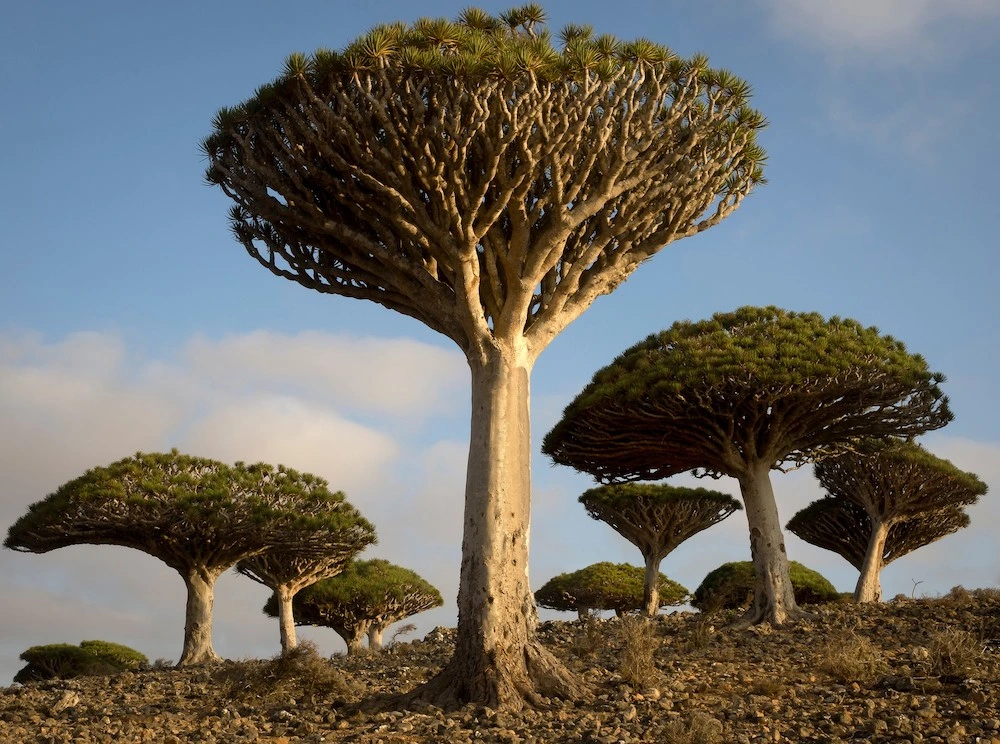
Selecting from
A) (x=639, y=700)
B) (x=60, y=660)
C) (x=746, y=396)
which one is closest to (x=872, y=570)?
(x=746, y=396)

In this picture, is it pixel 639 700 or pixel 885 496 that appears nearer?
pixel 639 700

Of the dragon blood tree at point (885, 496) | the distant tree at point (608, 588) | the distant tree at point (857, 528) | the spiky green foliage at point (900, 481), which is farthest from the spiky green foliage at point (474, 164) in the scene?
the distant tree at point (608, 588)

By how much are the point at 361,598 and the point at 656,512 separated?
11.3m

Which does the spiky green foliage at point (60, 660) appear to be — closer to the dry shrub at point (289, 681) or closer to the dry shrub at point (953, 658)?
the dry shrub at point (289, 681)

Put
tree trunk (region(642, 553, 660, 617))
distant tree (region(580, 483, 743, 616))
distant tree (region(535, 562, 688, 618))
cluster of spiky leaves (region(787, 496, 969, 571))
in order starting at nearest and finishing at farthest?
tree trunk (region(642, 553, 660, 617)) < distant tree (region(580, 483, 743, 616)) < cluster of spiky leaves (region(787, 496, 969, 571)) < distant tree (region(535, 562, 688, 618))

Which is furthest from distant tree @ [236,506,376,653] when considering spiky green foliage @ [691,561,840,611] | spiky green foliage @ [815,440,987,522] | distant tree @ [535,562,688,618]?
spiky green foliage @ [815,440,987,522]

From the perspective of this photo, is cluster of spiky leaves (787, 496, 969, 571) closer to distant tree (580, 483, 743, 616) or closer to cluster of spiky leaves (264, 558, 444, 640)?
distant tree (580, 483, 743, 616)

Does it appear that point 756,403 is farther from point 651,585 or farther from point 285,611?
point 285,611

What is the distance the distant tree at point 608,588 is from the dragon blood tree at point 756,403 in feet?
56.1

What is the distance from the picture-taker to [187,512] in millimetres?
21359

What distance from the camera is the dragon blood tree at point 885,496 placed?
23.9m

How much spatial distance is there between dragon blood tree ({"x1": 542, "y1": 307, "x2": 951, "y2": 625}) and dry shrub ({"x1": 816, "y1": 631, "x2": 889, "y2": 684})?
4.64 meters

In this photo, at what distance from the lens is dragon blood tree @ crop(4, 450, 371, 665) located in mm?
21203

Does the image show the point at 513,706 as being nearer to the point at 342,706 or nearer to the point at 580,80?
the point at 342,706
